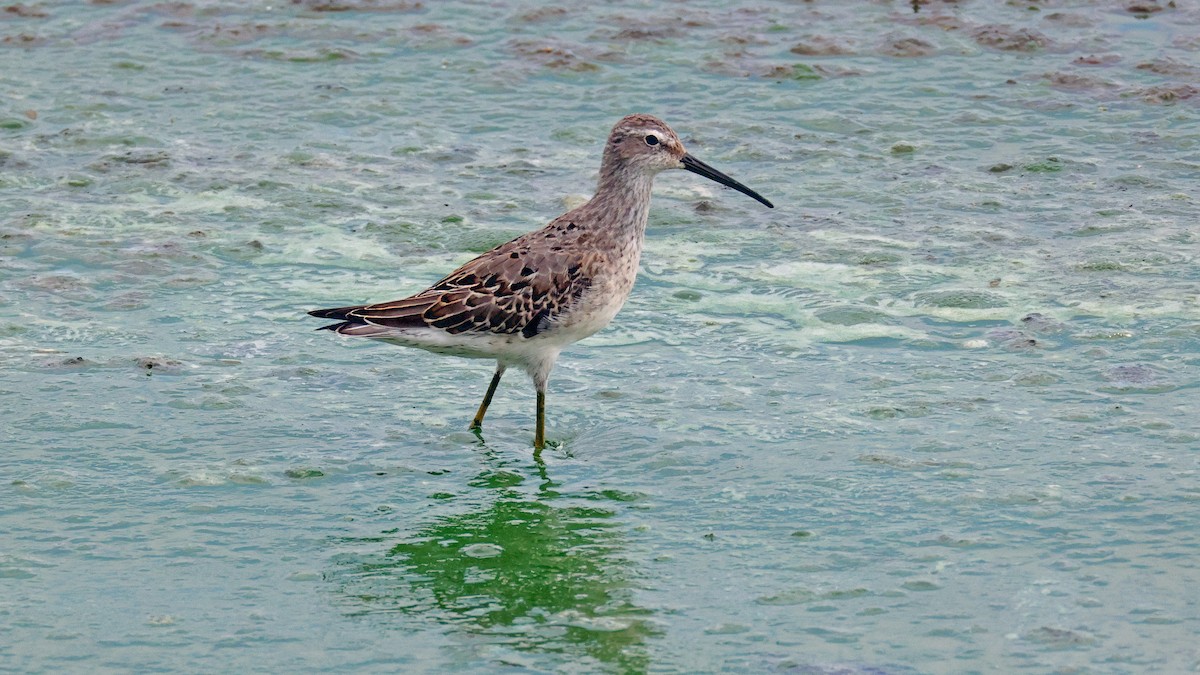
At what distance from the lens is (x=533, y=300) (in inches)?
304

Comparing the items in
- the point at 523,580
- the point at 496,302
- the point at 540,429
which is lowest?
the point at 523,580

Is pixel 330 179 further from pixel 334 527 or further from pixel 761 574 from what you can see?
pixel 761 574

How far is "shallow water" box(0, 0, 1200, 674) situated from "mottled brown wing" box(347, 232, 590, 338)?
0.60 meters

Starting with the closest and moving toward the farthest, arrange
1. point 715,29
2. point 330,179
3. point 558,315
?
point 558,315, point 330,179, point 715,29

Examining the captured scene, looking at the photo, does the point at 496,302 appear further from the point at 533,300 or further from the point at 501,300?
the point at 533,300

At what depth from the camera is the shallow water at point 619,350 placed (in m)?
6.20

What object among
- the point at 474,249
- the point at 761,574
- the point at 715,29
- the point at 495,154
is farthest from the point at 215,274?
the point at 715,29

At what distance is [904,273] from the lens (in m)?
9.52

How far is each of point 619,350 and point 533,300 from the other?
3.93 ft

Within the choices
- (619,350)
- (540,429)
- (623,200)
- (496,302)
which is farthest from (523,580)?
(619,350)

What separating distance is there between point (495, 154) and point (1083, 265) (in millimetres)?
4103

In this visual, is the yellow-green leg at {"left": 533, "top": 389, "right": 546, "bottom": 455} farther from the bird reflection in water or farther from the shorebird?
the bird reflection in water

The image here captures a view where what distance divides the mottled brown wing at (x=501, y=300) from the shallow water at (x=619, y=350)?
601mm

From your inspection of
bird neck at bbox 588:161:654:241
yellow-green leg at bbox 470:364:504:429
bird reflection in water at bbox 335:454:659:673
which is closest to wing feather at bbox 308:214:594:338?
bird neck at bbox 588:161:654:241
